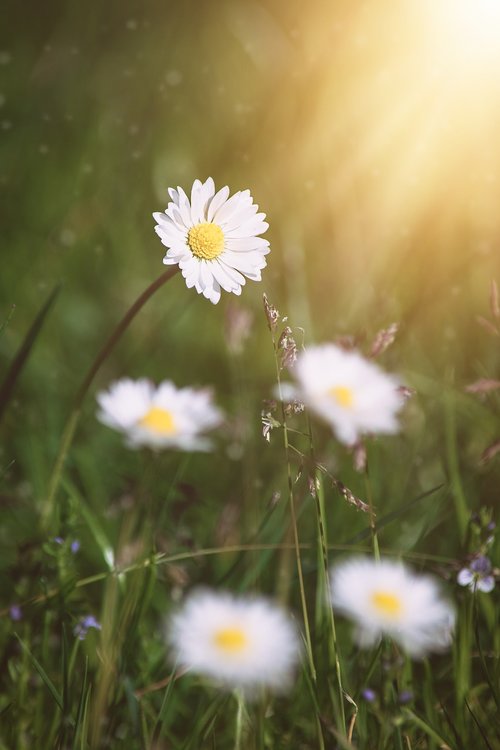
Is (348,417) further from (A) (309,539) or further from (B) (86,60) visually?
(B) (86,60)

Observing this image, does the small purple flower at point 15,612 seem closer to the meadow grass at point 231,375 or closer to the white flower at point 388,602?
the meadow grass at point 231,375

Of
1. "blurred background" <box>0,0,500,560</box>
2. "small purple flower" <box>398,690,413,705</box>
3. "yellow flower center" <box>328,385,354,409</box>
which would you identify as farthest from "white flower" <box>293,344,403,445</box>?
"blurred background" <box>0,0,500,560</box>

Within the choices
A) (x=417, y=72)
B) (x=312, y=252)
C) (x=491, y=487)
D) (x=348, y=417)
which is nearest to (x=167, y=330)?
(x=312, y=252)

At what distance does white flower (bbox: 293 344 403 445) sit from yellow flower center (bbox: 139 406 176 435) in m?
0.14

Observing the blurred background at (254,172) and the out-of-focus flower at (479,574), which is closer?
the out-of-focus flower at (479,574)

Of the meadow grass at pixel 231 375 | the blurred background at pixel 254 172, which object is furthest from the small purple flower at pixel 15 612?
the blurred background at pixel 254 172

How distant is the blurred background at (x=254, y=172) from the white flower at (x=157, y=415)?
0.38 meters

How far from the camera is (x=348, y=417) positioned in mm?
575

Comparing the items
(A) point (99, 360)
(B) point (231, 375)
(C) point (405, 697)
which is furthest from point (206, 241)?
(B) point (231, 375)

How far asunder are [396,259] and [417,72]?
415mm

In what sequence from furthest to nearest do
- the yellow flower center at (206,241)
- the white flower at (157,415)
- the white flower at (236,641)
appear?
the white flower at (157,415), the yellow flower center at (206,241), the white flower at (236,641)

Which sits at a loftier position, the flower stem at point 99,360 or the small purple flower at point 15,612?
the flower stem at point 99,360

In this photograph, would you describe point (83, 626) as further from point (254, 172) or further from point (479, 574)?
point (254, 172)

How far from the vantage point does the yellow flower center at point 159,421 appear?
69 centimetres
